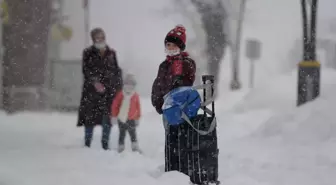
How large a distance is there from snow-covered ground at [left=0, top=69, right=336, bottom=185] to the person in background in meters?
0.19

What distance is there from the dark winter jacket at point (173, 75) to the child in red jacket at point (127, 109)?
2.36 m

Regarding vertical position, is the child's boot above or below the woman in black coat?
below

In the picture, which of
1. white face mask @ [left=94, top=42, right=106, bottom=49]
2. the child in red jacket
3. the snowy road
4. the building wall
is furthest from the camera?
the building wall

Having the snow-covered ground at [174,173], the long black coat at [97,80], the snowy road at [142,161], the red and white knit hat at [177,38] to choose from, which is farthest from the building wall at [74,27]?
the red and white knit hat at [177,38]

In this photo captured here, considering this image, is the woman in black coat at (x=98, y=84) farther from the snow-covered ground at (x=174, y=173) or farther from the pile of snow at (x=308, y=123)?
the pile of snow at (x=308, y=123)

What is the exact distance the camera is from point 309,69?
7793mm

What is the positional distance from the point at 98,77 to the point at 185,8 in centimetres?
1170

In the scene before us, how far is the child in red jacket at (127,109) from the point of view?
260 inches

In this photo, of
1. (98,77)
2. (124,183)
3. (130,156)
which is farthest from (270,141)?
(124,183)

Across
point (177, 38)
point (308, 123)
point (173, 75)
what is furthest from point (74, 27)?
point (173, 75)

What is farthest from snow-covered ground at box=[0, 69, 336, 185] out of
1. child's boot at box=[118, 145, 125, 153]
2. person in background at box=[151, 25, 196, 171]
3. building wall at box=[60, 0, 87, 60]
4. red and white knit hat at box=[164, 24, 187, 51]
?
building wall at box=[60, 0, 87, 60]

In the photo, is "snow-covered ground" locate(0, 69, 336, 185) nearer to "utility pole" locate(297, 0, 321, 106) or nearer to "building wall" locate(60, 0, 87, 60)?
"utility pole" locate(297, 0, 321, 106)

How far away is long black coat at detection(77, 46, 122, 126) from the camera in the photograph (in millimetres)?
6379

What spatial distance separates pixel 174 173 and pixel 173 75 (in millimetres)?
861
